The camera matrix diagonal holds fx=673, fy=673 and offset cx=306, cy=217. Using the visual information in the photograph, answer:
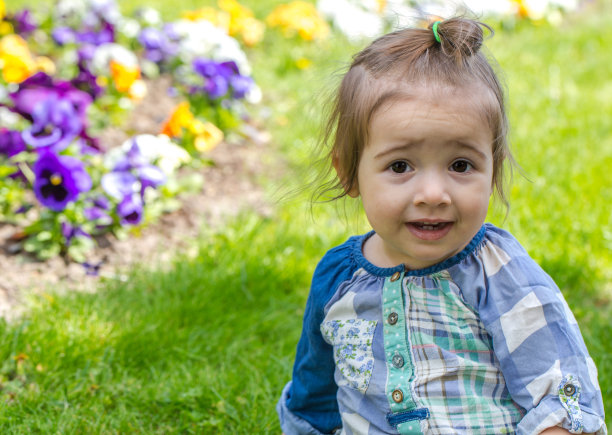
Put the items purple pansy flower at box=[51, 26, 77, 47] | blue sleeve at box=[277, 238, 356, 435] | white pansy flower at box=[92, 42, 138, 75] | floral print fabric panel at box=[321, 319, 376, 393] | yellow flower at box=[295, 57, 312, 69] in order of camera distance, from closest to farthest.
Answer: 1. floral print fabric panel at box=[321, 319, 376, 393]
2. blue sleeve at box=[277, 238, 356, 435]
3. white pansy flower at box=[92, 42, 138, 75]
4. purple pansy flower at box=[51, 26, 77, 47]
5. yellow flower at box=[295, 57, 312, 69]

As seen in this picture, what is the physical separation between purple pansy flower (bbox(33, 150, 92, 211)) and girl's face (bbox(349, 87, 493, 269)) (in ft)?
5.20

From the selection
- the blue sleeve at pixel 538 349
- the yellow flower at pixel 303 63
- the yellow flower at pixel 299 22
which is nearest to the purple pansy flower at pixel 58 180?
the blue sleeve at pixel 538 349

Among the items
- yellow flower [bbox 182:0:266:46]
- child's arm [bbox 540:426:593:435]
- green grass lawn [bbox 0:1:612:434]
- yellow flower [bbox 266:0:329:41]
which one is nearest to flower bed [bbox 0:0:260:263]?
yellow flower [bbox 182:0:266:46]

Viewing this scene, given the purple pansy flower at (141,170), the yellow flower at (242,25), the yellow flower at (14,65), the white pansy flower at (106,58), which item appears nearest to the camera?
the purple pansy flower at (141,170)

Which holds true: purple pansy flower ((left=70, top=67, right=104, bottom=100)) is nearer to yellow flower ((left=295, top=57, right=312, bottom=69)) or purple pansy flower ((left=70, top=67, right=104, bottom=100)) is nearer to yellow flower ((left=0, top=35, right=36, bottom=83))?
yellow flower ((left=0, top=35, right=36, bottom=83))

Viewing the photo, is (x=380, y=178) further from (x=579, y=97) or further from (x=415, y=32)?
(x=579, y=97)

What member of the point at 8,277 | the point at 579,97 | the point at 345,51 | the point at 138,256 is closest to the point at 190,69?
the point at 345,51

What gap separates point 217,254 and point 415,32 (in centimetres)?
155

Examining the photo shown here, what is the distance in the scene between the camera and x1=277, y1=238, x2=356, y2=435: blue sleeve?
175cm

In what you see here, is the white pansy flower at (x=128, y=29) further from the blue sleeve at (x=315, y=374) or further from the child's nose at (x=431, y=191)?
the child's nose at (x=431, y=191)

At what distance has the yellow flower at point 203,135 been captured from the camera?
3541 mm

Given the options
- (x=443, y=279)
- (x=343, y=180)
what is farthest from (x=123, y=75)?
(x=443, y=279)

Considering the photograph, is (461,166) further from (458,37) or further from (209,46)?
(209,46)

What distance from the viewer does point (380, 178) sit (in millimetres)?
1497
